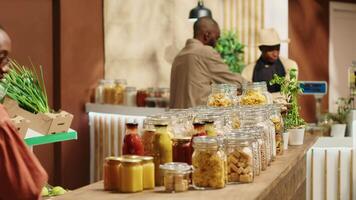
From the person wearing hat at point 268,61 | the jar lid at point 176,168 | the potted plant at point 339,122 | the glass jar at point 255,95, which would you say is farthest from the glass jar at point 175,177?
the person wearing hat at point 268,61

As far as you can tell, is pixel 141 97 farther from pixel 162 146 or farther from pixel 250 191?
pixel 250 191

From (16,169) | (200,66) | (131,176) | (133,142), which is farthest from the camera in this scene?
(200,66)

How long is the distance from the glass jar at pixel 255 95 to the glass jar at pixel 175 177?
1.40 m

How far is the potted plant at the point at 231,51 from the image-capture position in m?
8.58

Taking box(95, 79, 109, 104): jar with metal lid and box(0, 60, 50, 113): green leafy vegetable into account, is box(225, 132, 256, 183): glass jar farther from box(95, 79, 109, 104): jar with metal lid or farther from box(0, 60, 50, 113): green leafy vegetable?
box(95, 79, 109, 104): jar with metal lid

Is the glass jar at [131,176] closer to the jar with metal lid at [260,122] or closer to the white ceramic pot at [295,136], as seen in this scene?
the jar with metal lid at [260,122]

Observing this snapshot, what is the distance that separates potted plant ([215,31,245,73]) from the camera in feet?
28.1

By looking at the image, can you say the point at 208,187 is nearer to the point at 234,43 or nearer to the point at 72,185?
the point at 72,185

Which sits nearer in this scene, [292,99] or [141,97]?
[292,99]

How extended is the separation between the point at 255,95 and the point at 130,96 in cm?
376

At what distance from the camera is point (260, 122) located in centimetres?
333

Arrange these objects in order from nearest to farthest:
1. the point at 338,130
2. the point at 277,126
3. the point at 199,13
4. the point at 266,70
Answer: the point at 277,126 → the point at 338,130 → the point at 266,70 → the point at 199,13

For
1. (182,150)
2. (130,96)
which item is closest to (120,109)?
(130,96)

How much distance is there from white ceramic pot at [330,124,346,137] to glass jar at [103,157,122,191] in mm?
3848
